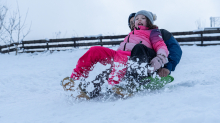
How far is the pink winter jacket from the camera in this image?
196cm

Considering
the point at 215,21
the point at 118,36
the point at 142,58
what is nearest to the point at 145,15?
the point at 142,58

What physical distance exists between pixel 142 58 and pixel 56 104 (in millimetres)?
1055

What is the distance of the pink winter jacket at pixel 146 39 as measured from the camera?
6.42 ft

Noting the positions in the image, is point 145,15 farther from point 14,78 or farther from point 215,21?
point 215,21

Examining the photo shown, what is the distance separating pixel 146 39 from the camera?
6.91ft

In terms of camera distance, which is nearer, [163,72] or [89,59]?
[89,59]

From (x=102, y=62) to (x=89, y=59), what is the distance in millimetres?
175

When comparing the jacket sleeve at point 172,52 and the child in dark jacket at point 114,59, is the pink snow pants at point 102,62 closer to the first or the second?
the child in dark jacket at point 114,59

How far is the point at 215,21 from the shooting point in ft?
65.2

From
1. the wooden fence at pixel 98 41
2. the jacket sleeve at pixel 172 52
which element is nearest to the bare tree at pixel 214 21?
the wooden fence at pixel 98 41

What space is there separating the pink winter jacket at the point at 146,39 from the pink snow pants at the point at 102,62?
0.35 metres

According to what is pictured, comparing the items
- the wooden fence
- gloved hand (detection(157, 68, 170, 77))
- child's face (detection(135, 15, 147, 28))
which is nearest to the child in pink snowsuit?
gloved hand (detection(157, 68, 170, 77))

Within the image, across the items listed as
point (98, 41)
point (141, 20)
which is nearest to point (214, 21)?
Result: point (98, 41)

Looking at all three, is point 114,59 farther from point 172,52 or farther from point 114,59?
point 172,52
